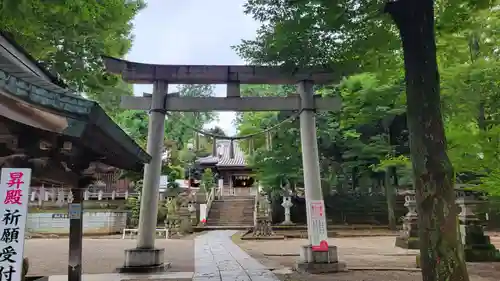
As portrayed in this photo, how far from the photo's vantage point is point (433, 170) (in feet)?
16.1

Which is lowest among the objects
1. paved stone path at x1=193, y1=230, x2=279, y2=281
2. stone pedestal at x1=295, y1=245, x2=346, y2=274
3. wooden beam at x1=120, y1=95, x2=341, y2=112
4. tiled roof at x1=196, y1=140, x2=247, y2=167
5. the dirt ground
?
the dirt ground

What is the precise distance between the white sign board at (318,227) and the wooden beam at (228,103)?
8.58 feet

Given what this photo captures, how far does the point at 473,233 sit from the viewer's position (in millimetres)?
12117

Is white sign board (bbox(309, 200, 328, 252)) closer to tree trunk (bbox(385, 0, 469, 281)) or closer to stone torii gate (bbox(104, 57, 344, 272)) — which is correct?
stone torii gate (bbox(104, 57, 344, 272))

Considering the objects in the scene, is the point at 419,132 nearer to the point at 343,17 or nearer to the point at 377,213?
the point at 343,17

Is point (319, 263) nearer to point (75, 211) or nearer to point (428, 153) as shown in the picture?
point (428, 153)

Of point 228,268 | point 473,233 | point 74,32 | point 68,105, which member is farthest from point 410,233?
point 68,105

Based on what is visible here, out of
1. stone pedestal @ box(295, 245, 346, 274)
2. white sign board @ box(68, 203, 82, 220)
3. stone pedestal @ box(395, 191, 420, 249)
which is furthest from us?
stone pedestal @ box(395, 191, 420, 249)

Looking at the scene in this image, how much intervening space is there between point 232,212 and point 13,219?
27.6 m

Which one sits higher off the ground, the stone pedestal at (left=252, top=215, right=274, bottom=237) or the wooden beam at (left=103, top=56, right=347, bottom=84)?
the wooden beam at (left=103, top=56, right=347, bottom=84)

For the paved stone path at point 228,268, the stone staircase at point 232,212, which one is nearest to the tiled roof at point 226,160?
the stone staircase at point 232,212

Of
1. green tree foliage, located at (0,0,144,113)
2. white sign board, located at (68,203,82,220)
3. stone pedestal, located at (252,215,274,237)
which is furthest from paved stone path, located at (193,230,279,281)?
stone pedestal, located at (252,215,274,237)

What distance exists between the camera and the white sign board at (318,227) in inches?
381

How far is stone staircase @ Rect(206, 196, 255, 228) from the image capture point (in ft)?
92.2
